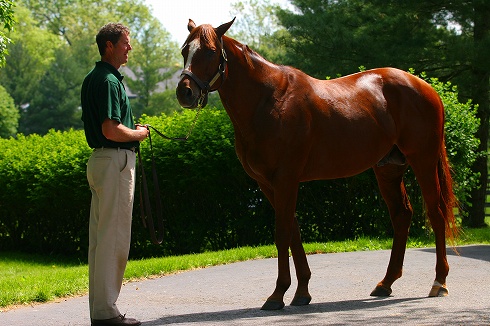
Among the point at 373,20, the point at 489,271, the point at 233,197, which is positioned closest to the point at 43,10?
the point at 373,20

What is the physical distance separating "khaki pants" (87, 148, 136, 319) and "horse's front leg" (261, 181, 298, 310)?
1.47 metres

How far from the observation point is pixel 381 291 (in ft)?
25.1

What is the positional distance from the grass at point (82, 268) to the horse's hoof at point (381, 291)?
9.11 ft

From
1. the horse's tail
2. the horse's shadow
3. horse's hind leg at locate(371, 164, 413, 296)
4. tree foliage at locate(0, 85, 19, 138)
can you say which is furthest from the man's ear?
tree foliage at locate(0, 85, 19, 138)

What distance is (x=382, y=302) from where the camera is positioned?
725cm

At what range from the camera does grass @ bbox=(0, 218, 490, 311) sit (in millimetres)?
8164

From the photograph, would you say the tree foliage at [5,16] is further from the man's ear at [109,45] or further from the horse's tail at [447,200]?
the horse's tail at [447,200]

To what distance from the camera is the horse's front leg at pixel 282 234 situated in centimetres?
683

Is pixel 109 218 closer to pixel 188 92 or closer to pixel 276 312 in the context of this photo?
pixel 188 92

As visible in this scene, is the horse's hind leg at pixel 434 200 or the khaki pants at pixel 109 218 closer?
the khaki pants at pixel 109 218

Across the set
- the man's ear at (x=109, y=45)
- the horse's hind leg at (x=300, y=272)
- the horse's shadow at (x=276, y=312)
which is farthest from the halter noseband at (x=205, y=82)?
the horse's shadow at (x=276, y=312)

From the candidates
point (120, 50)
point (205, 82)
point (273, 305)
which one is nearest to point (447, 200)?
point (273, 305)

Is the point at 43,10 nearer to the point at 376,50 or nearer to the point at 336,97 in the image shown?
the point at 376,50

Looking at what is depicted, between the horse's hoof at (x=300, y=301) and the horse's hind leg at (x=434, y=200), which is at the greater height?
the horse's hind leg at (x=434, y=200)
